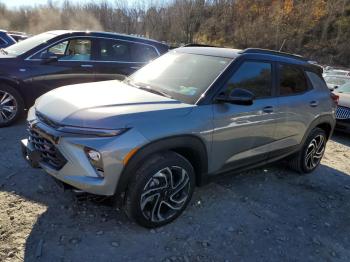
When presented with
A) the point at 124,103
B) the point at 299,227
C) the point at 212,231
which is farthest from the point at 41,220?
the point at 299,227

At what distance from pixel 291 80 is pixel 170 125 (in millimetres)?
2232

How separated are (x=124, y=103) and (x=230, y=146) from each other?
127cm

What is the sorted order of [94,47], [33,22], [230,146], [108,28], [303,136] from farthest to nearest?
[33,22] < [108,28] < [94,47] < [303,136] < [230,146]

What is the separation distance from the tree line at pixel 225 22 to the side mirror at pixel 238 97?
3337 cm

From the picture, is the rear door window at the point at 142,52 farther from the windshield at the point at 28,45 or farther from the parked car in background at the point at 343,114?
the parked car in background at the point at 343,114

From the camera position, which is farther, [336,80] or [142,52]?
[336,80]

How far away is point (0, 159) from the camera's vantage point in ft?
15.2

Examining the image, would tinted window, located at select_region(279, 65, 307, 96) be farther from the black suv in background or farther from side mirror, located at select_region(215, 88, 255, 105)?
the black suv in background

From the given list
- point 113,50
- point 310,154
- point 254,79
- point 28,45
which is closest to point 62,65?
point 28,45

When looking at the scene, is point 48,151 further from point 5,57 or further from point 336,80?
point 336,80

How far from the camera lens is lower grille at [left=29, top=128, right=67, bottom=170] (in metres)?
2.99

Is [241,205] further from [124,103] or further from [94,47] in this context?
[94,47]

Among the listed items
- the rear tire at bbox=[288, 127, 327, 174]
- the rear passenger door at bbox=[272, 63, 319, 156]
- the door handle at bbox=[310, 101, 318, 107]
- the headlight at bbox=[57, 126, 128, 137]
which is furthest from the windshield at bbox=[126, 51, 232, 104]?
the rear tire at bbox=[288, 127, 327, 174]

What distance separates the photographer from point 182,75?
12.8 feet
